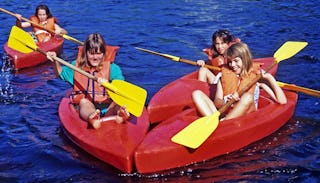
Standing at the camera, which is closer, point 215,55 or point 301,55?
point 215,55

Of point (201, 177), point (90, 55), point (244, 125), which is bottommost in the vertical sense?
point (201, 177)

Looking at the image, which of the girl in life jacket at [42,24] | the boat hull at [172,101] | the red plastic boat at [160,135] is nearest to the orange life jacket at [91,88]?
the red plastic boat at [160,135]

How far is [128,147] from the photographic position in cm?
360

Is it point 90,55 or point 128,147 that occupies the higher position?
point 90,55

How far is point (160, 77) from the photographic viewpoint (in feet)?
20.6

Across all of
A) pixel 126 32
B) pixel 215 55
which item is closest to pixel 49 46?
pixel 126 32

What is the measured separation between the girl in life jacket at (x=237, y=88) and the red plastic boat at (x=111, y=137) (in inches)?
20.6

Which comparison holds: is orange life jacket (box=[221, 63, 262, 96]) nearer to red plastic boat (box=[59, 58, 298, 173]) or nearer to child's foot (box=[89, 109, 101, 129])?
red plastic boat (box=[59, 58, 298, 173])

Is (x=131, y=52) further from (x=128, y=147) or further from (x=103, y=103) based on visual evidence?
(x=128, y=147)

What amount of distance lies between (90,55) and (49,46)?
2.68 meters

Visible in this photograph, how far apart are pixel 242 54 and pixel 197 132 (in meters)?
0.86

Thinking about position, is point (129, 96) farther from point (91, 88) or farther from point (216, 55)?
point (216, 55)

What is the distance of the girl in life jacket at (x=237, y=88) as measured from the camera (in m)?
4.08

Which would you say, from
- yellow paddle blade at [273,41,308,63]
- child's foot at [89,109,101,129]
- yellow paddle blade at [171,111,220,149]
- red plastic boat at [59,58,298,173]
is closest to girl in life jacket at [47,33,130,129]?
red plastic boat at [59,58,298,173]
